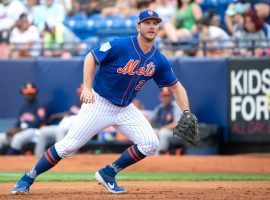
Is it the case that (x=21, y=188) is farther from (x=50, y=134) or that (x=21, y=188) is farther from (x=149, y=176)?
(x=50, y=134)

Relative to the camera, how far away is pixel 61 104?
1522 centimetres

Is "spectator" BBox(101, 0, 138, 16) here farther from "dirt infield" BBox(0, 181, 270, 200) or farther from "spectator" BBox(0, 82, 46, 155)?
"dirt infield" BBox(0, 181, 270, 200)

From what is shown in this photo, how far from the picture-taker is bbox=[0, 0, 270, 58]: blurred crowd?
46.5ft

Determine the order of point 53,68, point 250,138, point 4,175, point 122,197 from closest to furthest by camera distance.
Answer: point 122,197 < point 4,175 < point 250,138 < point 53,68

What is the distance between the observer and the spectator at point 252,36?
13742mm

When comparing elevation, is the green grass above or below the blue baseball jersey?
below

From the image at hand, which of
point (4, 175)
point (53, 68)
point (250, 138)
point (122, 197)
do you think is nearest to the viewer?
point (122, 197)

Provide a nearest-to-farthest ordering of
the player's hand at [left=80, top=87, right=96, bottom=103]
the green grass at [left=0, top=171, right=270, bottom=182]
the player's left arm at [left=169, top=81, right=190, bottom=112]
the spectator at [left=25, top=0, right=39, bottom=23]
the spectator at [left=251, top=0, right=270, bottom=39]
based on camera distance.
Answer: the player's hand at [left=80, top=87, right=96, bottom=103] → the player's left arm at [left=169, top=81, right=190, bottom=112] → the green grass at [left=0, top=171, right=270, bottom=182] → the spectator at [left=251, top=0, right=270, bottom=39] → the spectator at [left=25, top=0, right=39, bottom=23]

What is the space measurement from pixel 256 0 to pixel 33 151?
16.4 ft

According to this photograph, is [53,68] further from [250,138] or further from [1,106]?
[250,138]

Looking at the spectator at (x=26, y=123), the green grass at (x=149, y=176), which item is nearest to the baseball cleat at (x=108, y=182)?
the green grass at (x=149, y=176)

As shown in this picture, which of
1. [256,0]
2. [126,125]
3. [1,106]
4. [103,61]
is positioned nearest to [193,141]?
[126,125]

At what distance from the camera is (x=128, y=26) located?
16.0m

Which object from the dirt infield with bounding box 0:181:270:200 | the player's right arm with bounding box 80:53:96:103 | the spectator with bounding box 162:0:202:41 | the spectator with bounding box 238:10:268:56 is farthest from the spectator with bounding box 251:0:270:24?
the player's right arm with bounding box 80:53:96:103
